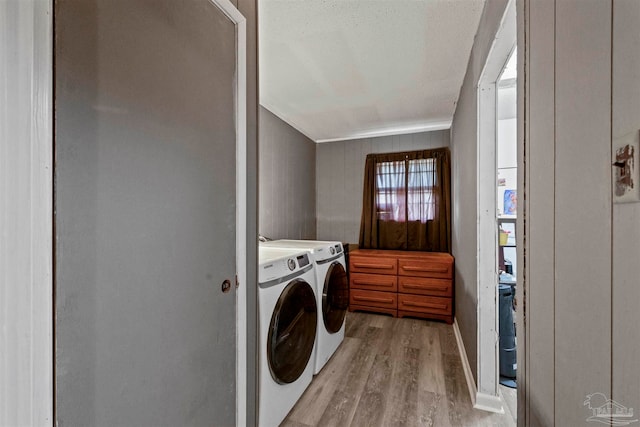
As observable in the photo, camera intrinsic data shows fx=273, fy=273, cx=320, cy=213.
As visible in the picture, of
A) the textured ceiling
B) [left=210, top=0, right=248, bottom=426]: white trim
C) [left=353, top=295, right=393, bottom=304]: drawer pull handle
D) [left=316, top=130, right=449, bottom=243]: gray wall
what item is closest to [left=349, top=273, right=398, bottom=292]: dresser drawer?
[left=353, top=295, right=393, bottom=304]: drawer pull handle

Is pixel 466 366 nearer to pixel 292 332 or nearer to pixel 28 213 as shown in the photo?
pixel 292 332

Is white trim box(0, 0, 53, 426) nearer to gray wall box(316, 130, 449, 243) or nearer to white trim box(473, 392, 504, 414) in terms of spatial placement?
white trim box(473, 392, 504, 414)

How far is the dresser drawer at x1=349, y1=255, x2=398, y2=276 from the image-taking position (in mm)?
3159

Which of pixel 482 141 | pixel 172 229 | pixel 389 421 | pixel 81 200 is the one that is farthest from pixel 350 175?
pixel 81 200

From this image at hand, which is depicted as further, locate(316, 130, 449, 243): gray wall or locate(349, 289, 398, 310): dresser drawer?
locate(316, 130, 449, 243): gray wall

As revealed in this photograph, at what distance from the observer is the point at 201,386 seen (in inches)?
39.8

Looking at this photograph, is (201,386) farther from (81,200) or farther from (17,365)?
(81,200)

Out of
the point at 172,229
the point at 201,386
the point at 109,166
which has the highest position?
the point at 109,166

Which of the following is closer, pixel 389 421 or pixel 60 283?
pixel 60 283

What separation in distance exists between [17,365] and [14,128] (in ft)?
1.53

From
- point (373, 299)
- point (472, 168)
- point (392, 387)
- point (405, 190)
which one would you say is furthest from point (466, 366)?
point (405, 190)

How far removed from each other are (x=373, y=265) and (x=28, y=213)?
3.01m

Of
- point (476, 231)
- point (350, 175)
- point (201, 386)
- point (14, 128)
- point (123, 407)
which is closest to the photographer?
point (14, 128)

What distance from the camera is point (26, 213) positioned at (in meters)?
0.55
